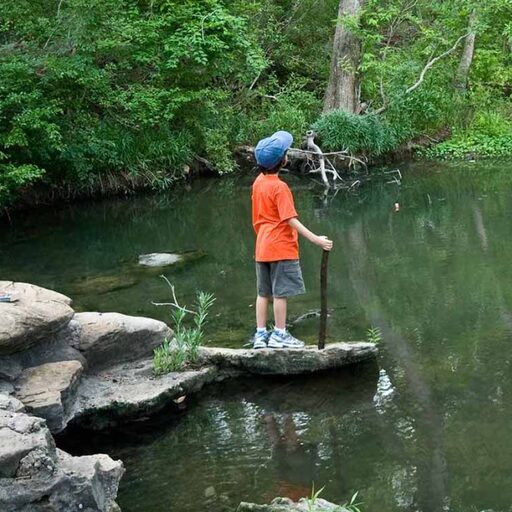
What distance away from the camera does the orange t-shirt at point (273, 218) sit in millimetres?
5566

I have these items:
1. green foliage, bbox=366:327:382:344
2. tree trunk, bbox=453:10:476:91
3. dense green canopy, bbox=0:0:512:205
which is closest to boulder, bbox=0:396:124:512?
green foliage, bbox=366:327:382:344

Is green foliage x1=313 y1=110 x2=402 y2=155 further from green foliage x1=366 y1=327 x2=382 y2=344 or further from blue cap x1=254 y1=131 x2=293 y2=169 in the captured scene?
blue cap x1=254 y1=131 x2=293 y2=169

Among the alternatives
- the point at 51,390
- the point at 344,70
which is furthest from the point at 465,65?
the point at 51,390

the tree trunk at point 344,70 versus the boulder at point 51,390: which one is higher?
the tree trunk at point 344,70

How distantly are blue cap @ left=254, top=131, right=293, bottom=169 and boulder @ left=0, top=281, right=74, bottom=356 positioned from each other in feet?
5.55

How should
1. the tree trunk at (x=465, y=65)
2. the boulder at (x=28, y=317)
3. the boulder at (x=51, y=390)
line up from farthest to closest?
the tree trunk at (x=465, y=65) → the boulder at (x=28, y=317) → the boulder at (x=51, y=390)

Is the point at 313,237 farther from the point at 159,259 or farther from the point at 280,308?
the point at 159,259

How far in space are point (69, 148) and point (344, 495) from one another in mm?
9896

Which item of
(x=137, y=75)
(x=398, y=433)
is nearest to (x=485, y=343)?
(x=398, y=433)

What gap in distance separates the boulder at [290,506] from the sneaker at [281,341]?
209 cm

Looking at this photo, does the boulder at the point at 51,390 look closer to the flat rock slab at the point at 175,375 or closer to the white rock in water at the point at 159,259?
the flat rock slab at the point at 175,375

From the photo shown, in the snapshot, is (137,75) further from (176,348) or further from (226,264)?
(176,348)

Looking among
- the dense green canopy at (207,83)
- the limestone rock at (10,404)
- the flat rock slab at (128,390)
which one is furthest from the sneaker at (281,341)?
the dense green canopy at (207,83)

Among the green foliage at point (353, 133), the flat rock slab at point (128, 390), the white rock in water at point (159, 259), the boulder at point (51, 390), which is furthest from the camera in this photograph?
the green foliage at point (353, 133)
